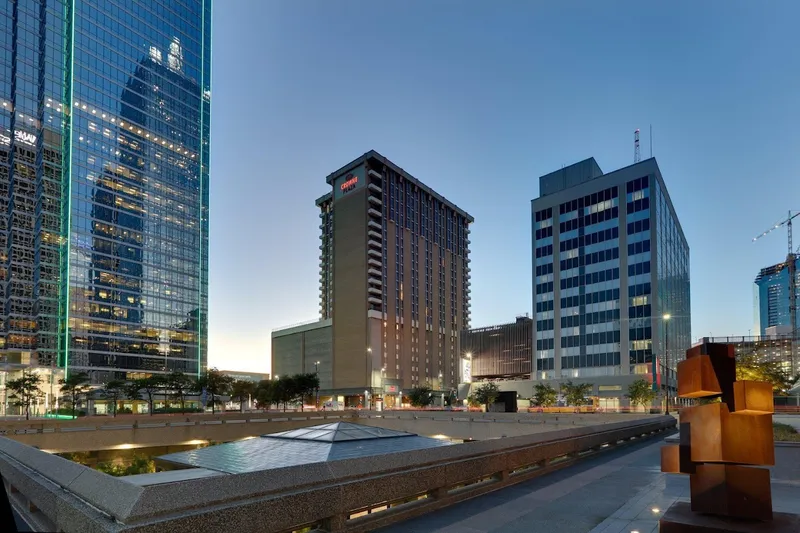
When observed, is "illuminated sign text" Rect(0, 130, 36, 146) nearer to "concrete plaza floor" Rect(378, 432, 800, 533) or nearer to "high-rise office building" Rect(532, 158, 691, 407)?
"high-rise office building" Rect(532, 158, 691, 407)

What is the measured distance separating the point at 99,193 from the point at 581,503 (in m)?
128

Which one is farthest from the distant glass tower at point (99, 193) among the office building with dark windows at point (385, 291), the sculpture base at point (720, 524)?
the sculpture base at point (720, 524)

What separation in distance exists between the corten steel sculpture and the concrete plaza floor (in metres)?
1.65

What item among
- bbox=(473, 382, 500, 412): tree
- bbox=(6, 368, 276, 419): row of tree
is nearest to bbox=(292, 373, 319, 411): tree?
bbox=(6, 368, 276, 419): row of tree

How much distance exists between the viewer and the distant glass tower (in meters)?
108

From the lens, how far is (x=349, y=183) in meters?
164

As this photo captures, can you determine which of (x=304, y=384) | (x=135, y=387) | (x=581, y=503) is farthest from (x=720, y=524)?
(x=304, y=384)

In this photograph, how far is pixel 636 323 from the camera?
9775cm

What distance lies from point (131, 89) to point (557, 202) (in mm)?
100675

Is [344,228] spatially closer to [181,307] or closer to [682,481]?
[181,307]

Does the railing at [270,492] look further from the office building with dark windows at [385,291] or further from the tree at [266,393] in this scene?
the office building with dark windows at [385,291]

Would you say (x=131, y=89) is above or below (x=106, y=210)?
above

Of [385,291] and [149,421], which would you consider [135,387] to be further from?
[385,291]

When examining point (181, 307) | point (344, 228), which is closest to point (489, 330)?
point (344, 228)
